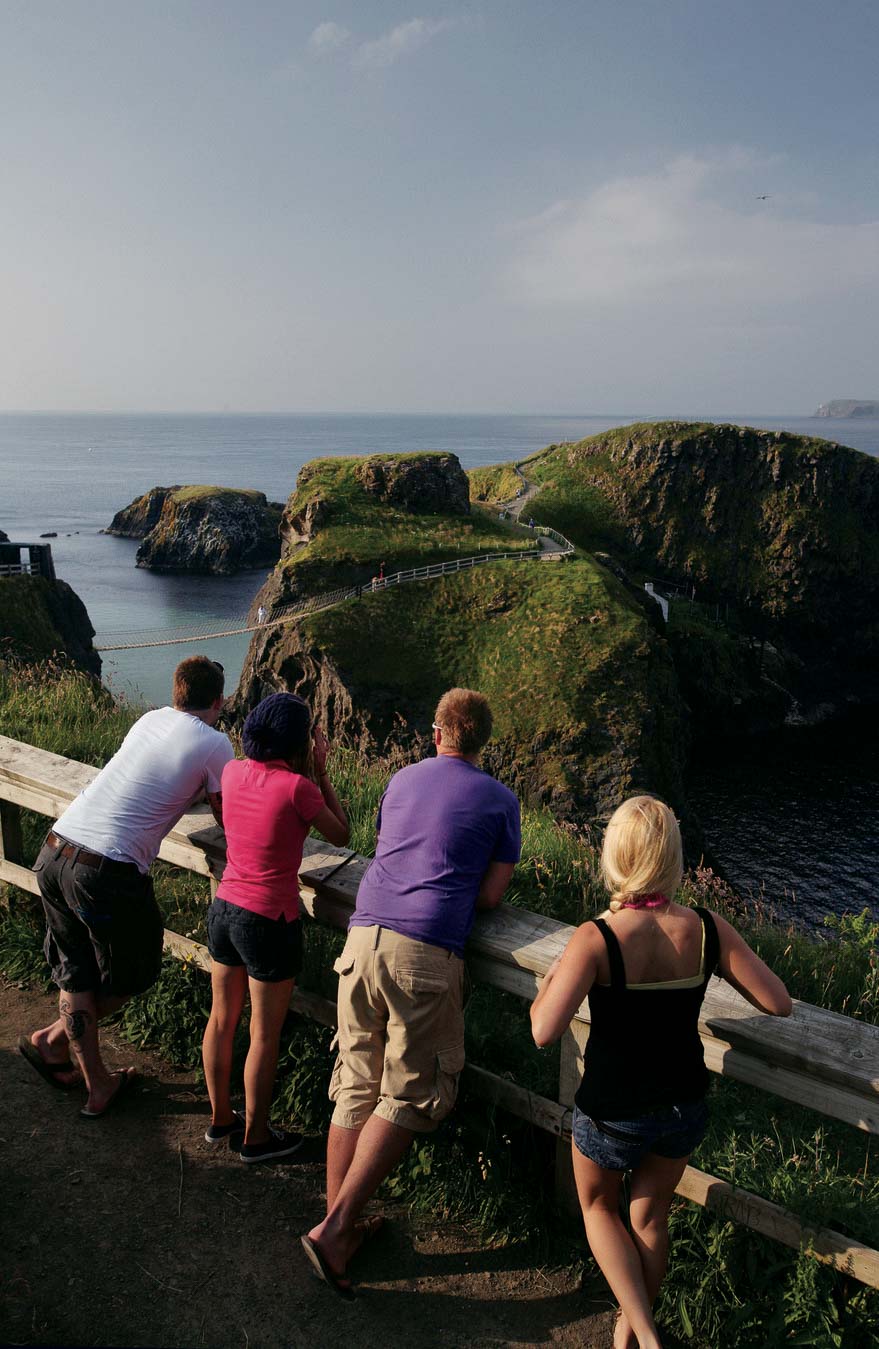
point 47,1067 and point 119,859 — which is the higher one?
point 119,859

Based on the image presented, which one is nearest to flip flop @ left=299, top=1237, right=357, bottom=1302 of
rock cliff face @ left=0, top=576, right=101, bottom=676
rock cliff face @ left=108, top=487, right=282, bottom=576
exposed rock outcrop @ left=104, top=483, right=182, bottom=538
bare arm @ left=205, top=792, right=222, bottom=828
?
bare arm @ left=205, top=792, right=222, bottom=828

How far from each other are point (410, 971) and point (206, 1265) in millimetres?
1586

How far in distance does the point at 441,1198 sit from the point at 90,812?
2.53 metres

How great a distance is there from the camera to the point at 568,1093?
3.99 metres

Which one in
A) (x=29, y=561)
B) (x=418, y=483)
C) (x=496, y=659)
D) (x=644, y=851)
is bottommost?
(x=496, y=659)

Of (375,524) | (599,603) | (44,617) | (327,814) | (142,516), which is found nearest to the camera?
(327,814)

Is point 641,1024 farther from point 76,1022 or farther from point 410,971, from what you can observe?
point 76,1022

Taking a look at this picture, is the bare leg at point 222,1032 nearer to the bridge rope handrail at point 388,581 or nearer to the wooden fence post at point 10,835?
the wooden fence post at point 10,835

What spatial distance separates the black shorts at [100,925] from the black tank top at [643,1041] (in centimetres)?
253

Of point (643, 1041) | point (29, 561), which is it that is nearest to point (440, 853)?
point (643, 1041)

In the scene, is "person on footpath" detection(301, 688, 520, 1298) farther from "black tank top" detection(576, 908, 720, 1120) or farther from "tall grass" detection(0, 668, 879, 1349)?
"black tank top" detection(576, 908, 720, 1120)

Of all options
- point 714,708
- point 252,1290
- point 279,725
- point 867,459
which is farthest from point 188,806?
point 867,459

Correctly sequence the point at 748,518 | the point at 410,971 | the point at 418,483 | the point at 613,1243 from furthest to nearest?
the point at 748,518 < the point at 418,483 < the point at 410,971 < the point at 613,1243

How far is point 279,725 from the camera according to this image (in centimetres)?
433
